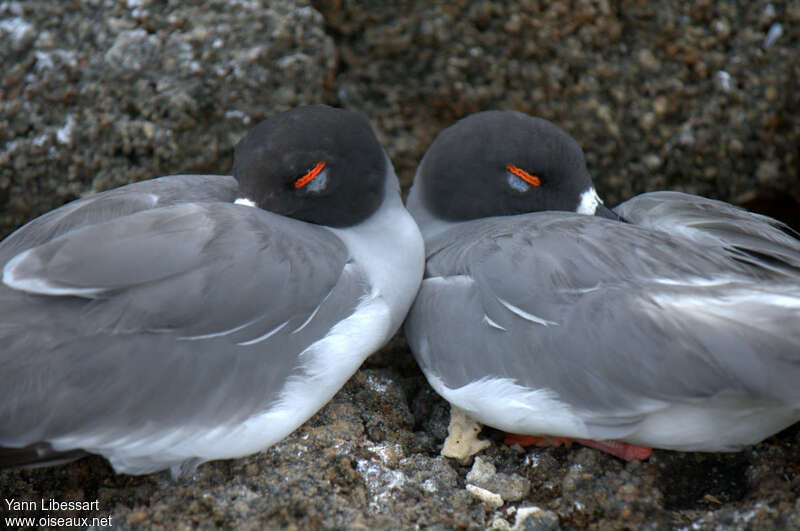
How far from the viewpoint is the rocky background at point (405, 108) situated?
2.70m

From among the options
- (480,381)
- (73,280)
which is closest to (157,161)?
(73,280)

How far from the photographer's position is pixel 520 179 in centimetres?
340

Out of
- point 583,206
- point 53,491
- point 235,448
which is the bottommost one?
point 53,491

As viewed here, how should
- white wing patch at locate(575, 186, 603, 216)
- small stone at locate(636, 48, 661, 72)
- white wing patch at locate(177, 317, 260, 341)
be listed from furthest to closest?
small stone at locate(636, 48, 661, 72), white wing patch at locate(575, 186, 603, 216), white wing patch at locate(177, 317, 260, 341)

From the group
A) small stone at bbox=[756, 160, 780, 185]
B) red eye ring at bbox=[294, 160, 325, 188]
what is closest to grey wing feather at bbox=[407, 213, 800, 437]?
red eye ring at bbox=[294, 160, 325, 188]

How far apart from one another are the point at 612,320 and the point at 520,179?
982 mm

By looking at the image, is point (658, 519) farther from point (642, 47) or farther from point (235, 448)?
point (642, 47)

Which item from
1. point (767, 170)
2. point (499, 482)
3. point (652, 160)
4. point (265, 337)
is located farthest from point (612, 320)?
point (767, 170)

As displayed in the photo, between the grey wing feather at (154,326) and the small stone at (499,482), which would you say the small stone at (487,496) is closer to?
the small stone at (499,482)

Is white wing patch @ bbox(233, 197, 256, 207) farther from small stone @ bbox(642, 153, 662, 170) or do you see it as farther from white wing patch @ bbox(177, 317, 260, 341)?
small stone @ bbox(642, 153, 662, 170)

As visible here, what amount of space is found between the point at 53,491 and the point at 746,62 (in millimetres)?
3579

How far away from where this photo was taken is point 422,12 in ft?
13.1

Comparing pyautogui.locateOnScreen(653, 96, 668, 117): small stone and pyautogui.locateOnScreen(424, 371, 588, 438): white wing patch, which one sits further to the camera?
pyautogui.locateOnScreen(653, 96, 668, 117): small stone

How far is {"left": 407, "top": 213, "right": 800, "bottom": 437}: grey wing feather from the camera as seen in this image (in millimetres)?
2453
